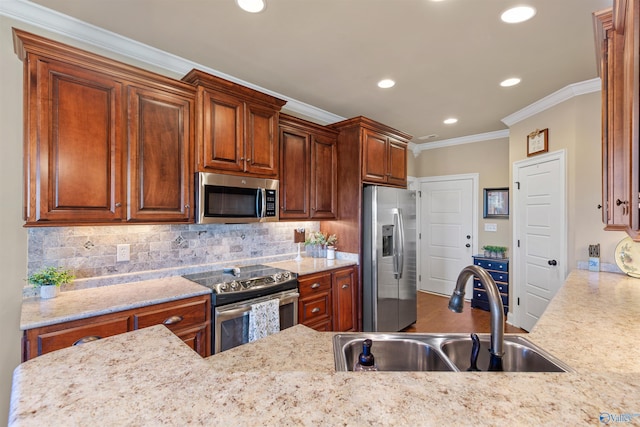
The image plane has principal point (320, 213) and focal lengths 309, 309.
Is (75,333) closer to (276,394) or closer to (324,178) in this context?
(276,394)

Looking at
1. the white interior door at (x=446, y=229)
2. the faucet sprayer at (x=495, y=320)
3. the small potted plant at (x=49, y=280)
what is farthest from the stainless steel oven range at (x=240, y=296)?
the white interior door at (x=446, y=229)

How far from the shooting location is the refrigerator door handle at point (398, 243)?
3.63m

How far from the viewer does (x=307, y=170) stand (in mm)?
3346

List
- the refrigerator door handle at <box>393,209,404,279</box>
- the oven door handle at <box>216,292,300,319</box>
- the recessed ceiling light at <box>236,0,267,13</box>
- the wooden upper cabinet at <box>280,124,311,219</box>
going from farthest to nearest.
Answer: the refrigerator door handle at <box>393,209,404,279</box>
the wooden upper cabinet at <box>280,124,311,219</box>
the oven door handle at <box>216,292,300,319</box>
the recessed ceiling light at <box>236,0,267,13</box>

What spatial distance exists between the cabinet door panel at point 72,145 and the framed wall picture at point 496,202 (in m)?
4.88

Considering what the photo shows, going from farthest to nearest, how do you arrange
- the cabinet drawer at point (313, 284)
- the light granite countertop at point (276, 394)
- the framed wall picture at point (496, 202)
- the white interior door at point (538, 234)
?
the framed wall picture at point (496, 202)
the white interior door at point (538, 234)
the cabinet drawer at point (313, 284)
the light granite countertop at point (276, 394)

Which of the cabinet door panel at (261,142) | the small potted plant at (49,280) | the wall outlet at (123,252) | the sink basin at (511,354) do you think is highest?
the cabinet door panel at (261,142)

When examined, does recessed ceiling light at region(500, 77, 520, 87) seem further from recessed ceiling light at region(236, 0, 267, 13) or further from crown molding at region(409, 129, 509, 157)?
recessed ceiling light at region(236, 0, 267, 13)

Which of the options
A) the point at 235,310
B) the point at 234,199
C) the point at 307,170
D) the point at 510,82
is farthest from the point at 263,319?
the point at 510,82

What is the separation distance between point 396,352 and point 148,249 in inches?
83.4

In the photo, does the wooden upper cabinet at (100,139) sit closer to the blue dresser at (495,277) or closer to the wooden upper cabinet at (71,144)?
the wooden upper cabinet at (71,144)

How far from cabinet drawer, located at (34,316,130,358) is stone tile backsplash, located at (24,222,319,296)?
541mm

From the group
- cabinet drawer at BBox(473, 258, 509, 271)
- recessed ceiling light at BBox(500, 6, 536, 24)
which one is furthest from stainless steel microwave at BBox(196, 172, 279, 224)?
cabinet drawer at BBox(473, 258, 509, 271)

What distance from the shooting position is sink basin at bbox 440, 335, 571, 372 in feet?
3.71
